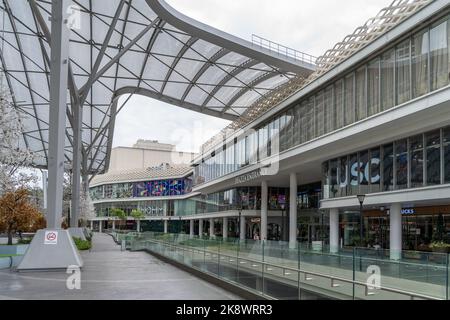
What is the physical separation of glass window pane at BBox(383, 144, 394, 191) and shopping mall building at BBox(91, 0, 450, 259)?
0.06 m

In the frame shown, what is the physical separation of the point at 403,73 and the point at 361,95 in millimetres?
3970

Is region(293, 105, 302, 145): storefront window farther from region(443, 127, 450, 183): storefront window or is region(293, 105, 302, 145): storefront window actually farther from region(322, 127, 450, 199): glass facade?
region(443, 127, 450, 183): storefront window

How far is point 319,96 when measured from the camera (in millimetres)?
34531

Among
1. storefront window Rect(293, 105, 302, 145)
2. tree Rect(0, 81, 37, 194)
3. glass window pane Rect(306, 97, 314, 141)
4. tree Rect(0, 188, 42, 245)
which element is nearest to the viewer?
tree Rect(0, 81, 37, 194)

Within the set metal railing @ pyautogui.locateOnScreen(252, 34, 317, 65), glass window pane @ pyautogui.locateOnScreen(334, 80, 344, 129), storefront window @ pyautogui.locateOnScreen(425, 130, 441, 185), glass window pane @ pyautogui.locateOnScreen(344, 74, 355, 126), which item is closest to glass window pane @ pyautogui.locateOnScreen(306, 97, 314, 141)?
glass window pane @ pyautogui.locateOnScreen(334, 80, 344, 129)

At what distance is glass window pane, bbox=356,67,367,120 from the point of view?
28.7m

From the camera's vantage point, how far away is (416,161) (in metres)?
25.9

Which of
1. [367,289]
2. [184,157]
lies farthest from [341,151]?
[184,157]

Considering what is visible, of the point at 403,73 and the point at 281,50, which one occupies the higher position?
the point at 281,50

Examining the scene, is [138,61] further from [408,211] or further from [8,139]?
[408,211]

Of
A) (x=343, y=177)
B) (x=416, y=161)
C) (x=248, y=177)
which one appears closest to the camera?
(x=416, y=161)

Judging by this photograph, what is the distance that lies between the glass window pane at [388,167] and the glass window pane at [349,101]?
103 inches

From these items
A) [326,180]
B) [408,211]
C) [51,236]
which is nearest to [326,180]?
[326,180]
